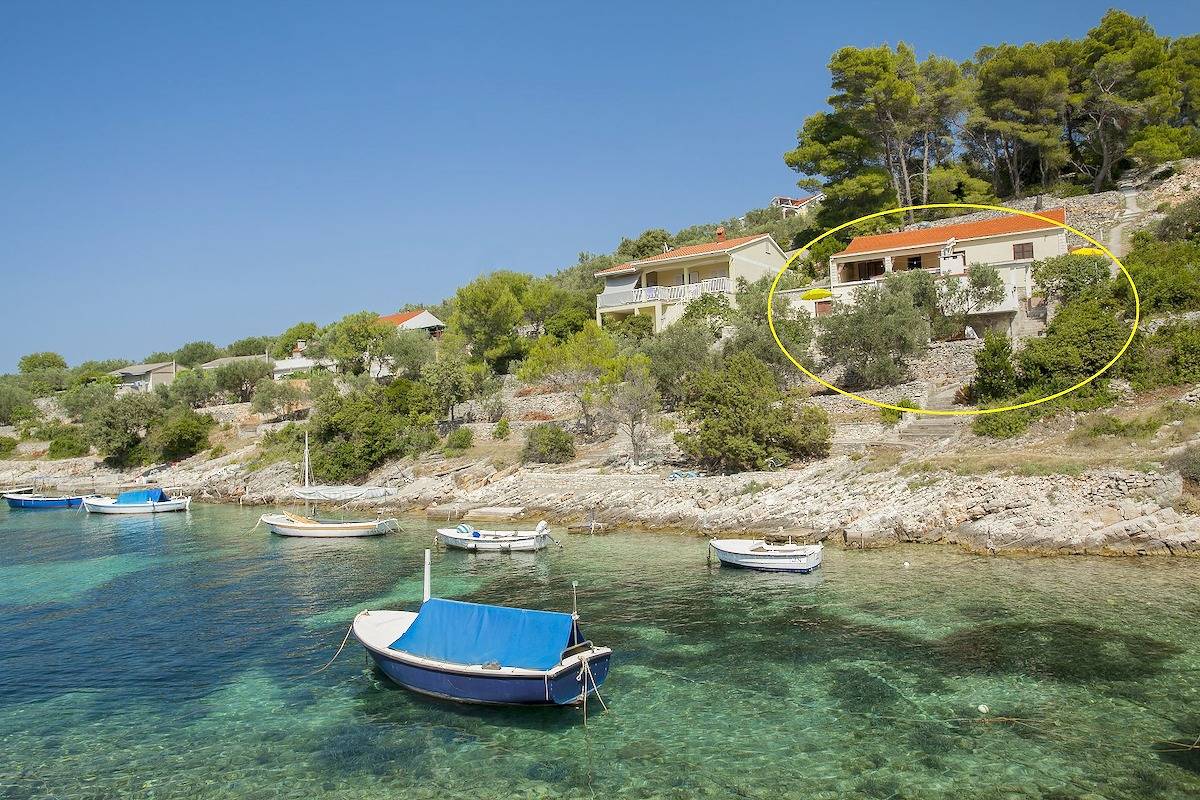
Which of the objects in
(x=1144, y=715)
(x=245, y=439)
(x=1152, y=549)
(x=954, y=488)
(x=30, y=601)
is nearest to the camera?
(x=1144, y=715)

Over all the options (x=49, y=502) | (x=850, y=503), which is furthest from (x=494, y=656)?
(x=49, y=502)

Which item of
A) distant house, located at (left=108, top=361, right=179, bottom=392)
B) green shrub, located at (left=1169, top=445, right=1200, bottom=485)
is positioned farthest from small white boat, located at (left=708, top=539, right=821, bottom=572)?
distant house, located at (left=108, top=361, right=179, bottom=392)

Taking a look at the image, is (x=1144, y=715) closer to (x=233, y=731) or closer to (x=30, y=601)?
(x=233, y=731)

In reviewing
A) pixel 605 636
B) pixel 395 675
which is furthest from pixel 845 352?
pixel 395 675

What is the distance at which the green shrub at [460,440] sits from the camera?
45250 millimetres

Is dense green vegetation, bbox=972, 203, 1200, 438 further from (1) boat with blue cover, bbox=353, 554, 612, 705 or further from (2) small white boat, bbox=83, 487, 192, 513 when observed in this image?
(2) small white boat, bbox=83, 487, 192, 513

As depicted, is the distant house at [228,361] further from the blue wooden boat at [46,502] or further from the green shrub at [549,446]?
the green shrub at [549,446]

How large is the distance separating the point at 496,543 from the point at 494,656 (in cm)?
1496

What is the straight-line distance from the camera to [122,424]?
59.1 m

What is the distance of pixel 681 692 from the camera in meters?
15.2

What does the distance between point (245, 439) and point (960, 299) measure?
48.1m

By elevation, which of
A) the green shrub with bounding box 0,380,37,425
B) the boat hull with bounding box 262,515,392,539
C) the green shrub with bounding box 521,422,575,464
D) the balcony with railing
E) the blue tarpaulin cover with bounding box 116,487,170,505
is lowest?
the boat hull with bounding box 262,515,392,539

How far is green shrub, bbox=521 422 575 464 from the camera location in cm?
3997

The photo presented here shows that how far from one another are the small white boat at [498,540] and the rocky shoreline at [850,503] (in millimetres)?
3619
